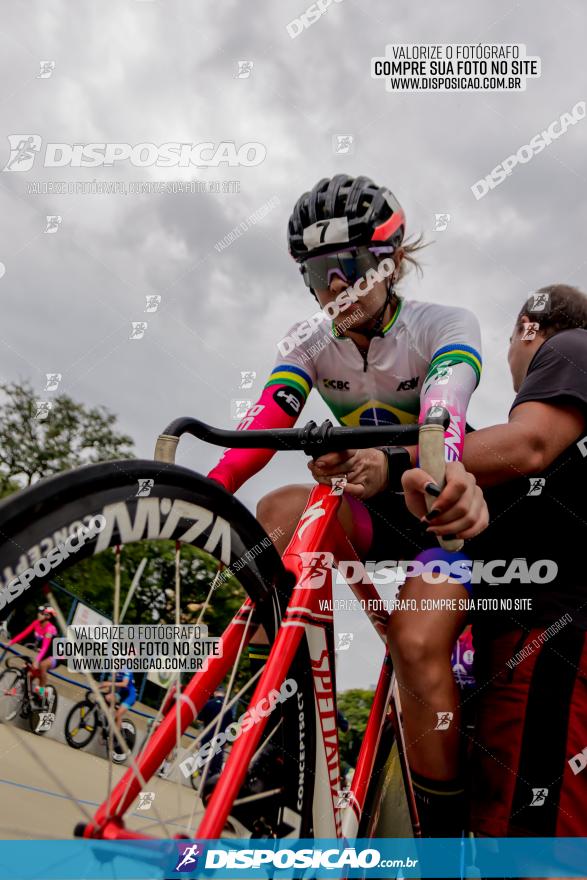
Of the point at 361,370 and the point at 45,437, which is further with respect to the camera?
the point at 45,437

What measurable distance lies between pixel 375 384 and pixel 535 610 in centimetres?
91

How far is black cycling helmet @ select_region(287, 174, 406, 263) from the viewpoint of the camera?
81.7 inches

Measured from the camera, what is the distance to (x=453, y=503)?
1.29 metres

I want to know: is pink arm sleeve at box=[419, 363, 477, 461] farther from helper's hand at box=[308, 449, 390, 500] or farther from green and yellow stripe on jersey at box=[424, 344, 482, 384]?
helper's hand at box=[308, 449, 390, 500]

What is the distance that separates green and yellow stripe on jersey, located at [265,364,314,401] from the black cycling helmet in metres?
0.37

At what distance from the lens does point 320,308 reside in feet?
7.23

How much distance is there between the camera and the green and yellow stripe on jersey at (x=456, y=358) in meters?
1.85

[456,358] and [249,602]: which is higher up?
[456,358]

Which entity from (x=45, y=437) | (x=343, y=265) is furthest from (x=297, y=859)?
(x=45, y=437)

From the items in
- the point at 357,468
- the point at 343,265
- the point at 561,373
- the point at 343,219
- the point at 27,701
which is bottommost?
the point at 27,701

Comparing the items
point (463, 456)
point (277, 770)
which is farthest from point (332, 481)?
point (277, 770)

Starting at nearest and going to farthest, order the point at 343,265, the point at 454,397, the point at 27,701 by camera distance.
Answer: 1. the point at 454,397
2. the point at 343,265
3. the point at 27,701

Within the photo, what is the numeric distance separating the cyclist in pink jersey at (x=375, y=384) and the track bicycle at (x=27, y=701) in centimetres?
766

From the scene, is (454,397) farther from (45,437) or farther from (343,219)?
(45,437)
